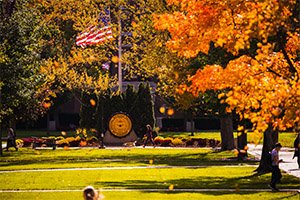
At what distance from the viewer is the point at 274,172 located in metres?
29.1

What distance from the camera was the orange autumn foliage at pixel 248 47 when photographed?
18531 millimetres

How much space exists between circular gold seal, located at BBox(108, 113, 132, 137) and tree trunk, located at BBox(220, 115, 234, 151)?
421 inches

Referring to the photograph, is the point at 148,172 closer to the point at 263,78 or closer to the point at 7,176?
the point at 7,176

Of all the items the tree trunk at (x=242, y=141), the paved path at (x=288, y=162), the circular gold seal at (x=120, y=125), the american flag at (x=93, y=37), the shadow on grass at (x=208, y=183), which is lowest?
the shadow on grass at (x=208, y=183)

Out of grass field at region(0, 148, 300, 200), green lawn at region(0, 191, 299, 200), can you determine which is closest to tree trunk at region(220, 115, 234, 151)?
Result: grass field at region(0, 148, 300, 200)

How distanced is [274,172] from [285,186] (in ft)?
7.36

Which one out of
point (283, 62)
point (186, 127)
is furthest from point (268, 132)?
point (186, 127)

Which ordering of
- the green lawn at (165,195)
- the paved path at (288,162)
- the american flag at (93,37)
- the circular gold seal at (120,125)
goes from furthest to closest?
the circular gold seal at (120,125) < the american flag at (93,37) < the paved path at (288,162) < the green lawn at (165,195)

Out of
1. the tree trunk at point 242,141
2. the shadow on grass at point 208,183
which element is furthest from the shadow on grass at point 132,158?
the shadow on grass at point 208,183

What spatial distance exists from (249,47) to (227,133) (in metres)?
32.1

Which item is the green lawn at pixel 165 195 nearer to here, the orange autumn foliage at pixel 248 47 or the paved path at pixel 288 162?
the orange autumn foliage at pixel 248 47

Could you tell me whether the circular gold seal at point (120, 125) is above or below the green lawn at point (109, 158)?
above

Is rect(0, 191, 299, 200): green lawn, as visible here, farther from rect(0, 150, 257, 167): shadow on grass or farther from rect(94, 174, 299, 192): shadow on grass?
rect(0, 150, 257, 167): shadow on grass

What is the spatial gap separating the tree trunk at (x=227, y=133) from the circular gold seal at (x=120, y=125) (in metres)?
10.7
